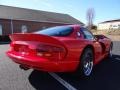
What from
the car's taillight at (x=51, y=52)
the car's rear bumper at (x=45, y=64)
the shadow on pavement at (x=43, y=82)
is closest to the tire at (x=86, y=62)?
the car's rear bumper at (x=45, y=64)

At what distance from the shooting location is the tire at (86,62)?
5.35 metres

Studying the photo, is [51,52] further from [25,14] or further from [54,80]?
[25,14]

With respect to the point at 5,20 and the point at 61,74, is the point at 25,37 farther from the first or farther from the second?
the point at 5,20

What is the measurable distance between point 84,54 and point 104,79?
87 centimetres

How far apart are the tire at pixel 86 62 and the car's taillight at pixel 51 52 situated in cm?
89

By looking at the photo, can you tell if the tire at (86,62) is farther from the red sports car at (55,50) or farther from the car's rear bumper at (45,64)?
the car's rear bumper at (45,64)

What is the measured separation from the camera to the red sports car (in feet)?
15.2

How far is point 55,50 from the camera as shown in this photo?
4617 mm

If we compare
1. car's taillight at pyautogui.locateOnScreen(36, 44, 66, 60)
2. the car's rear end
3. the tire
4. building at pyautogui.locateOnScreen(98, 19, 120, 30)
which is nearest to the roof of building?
the tire

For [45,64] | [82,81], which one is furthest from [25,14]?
[45,64]

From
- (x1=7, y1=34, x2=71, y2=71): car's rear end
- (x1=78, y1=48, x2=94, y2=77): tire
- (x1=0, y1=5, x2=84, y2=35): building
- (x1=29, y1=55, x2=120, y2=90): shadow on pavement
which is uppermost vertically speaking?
(x1=0, y1=5, x2=84, y2=35): building

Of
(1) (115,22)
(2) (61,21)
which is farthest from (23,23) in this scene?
(1) (115,22)

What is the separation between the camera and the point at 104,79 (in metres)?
5.52

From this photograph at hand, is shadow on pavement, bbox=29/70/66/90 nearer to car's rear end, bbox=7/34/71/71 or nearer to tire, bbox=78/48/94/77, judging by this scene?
car's rear end, bbox=7/34/71/71
